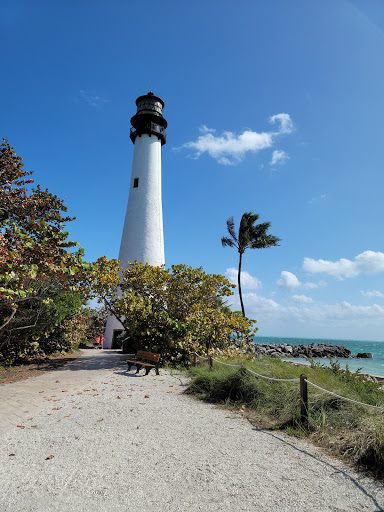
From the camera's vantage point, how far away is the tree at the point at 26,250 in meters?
7.86

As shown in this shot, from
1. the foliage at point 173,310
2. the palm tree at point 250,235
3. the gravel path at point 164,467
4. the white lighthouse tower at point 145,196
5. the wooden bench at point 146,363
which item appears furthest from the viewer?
the palm tree at point 250,235

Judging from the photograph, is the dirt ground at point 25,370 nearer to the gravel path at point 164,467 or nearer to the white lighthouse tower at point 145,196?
the gravel path at point 164,467

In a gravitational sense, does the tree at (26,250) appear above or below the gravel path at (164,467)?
above

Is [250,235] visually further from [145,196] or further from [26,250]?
[26,250]

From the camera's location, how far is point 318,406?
17.8 ft

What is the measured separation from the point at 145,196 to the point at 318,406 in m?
18.0

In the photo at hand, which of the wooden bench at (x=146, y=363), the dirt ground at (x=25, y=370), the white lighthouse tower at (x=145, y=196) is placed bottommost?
the dirt ground at (x=25, y=370)

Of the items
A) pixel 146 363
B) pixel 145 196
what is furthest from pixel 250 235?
pixel 146 363

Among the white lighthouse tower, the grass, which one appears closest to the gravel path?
the grass

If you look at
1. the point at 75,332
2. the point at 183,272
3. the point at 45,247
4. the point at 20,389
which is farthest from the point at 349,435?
the point at 75,332

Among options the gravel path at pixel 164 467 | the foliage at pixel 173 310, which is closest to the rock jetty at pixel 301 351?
the foliage at pixel 173 310

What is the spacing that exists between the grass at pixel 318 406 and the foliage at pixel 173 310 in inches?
173

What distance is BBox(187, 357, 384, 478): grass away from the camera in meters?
4.17

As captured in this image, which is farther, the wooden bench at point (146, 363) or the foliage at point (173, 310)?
the foliage at point (173, 310)
